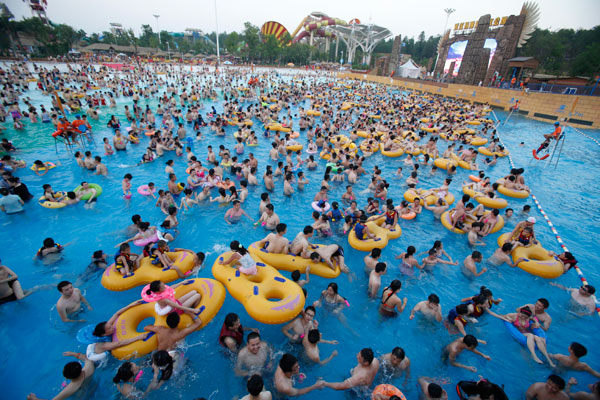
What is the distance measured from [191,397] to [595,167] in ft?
67.2

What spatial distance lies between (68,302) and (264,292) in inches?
135

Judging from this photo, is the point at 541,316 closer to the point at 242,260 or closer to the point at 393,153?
the point at 242,260

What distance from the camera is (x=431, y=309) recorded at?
482cm

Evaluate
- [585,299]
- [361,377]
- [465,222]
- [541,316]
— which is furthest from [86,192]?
[585,299]

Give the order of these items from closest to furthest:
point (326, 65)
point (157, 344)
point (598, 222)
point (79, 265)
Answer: point (157, 344) → point (79, 265) → point (598, 222) → point (326, 65)

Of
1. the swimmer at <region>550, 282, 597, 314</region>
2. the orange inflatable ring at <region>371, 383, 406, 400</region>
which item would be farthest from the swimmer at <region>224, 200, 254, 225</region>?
the swimmer at <region>550, 282, 597, 314</region>

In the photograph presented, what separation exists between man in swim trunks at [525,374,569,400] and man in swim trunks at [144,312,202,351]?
16.6 ft

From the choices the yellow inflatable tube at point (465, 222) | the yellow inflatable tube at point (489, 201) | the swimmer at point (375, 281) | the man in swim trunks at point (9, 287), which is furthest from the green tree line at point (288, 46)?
the man in swim trunks at point (9, 287)

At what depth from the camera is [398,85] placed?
142 feet

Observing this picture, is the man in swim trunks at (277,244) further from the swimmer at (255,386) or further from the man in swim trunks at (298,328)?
the swimmer at (255,386)

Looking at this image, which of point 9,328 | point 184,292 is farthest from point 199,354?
point 9,328

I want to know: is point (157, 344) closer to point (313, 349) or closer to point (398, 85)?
point (313, 349)

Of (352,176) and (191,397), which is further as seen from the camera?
(352,176)

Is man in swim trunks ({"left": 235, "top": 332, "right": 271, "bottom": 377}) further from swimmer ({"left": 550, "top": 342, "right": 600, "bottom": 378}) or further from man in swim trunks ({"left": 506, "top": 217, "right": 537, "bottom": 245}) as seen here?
man in swim trunks ({"left": 506, "top": 217, "right": 537, "bottom": 245})
